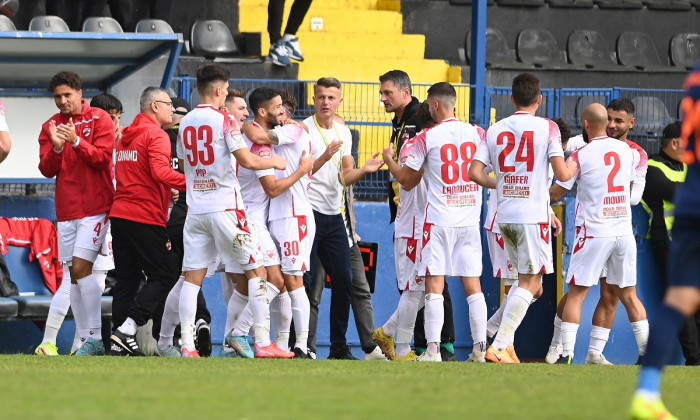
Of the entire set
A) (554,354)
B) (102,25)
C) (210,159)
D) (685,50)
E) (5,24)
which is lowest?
(554,354)

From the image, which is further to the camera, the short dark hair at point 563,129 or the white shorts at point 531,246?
the short dark hair at point 563,129

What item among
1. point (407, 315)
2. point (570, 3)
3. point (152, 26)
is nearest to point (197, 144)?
point (407, 315)

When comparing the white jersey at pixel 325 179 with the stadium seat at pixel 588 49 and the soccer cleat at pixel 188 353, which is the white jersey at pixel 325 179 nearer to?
the soccer cleat at pixel 188 353

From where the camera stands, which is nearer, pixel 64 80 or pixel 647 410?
pixel 647 410

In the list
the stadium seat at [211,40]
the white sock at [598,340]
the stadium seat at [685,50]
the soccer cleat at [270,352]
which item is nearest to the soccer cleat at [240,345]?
the soccer cleat at [270,352]

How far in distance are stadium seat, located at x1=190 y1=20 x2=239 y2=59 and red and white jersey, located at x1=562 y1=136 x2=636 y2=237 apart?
6677 millimetres

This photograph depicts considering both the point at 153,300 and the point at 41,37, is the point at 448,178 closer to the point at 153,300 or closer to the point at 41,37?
the point at 153,300

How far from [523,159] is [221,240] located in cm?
224

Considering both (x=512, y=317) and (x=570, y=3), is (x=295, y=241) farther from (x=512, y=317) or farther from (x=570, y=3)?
(x=570, y=3)

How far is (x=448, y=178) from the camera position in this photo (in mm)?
9094

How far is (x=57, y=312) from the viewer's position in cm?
957

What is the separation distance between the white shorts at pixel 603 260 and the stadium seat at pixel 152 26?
6.10 metres

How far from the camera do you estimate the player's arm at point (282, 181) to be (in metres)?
8.78

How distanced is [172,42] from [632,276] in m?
4.48
